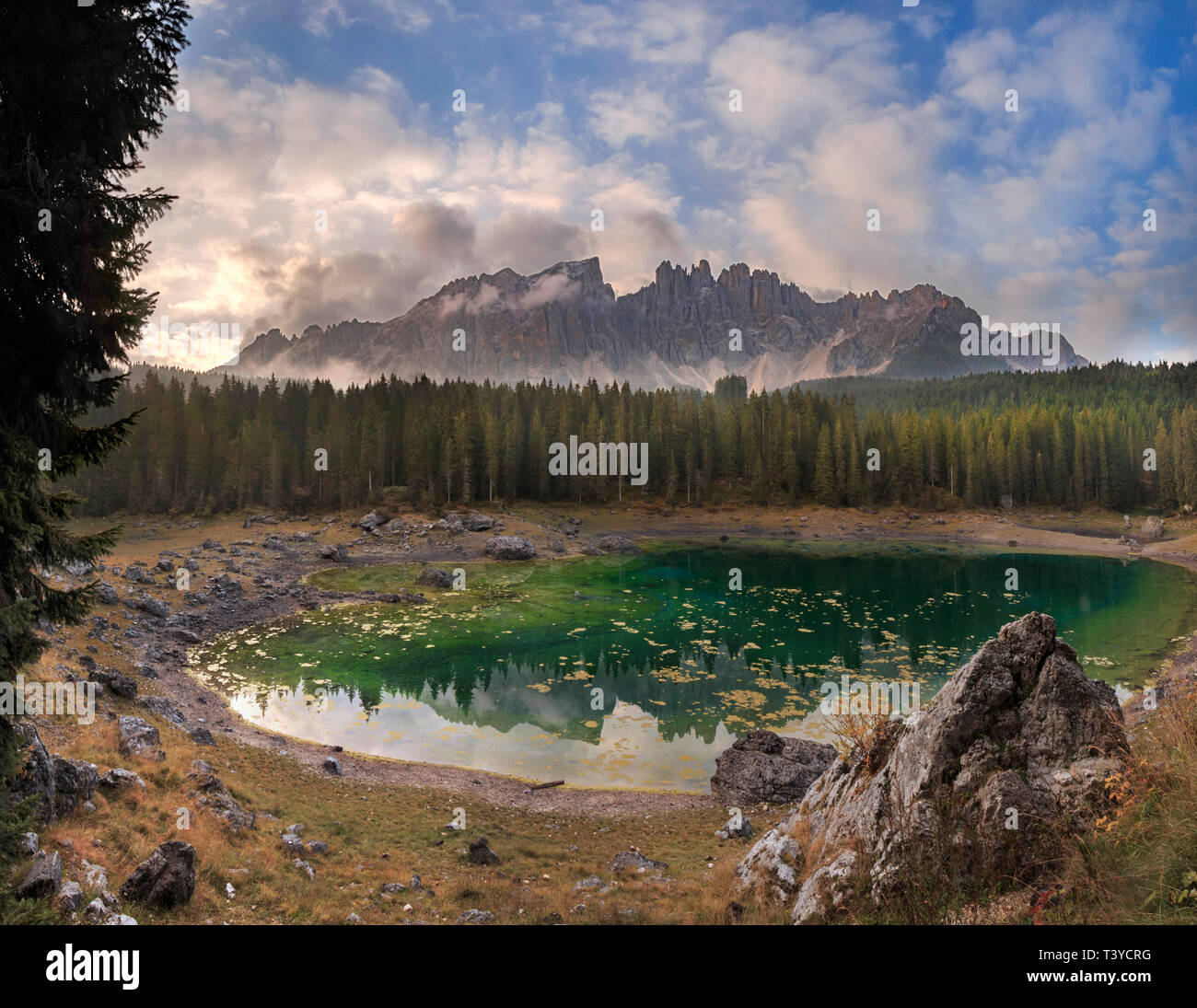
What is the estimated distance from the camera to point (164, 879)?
10.0 meters

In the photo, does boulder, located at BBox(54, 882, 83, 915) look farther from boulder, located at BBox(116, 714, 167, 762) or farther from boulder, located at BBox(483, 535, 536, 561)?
boulder, located at BBox(483, 535, 536, 561)

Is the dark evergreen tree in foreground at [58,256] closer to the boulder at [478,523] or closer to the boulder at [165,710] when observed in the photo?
the boulder at [165,710]

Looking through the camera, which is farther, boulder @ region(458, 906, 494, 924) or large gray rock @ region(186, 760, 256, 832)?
large gray rock @ region(186, 760, 256, 832)

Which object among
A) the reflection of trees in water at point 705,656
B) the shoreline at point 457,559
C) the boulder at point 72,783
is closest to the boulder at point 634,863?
the shoreline at point 457,559

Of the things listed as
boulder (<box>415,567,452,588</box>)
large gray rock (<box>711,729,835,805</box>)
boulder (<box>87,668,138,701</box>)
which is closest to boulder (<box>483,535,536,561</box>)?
boulder (<box>415,567,452,588</box>)

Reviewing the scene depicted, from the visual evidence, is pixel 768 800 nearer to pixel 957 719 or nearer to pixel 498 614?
pixel 957 719

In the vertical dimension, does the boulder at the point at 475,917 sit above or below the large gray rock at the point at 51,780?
below

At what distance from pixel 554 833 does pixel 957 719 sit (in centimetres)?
1224

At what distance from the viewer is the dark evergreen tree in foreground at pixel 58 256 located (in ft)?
23.9

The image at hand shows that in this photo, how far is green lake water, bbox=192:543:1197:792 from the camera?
25.5 m

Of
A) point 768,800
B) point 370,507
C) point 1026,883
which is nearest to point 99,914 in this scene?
point 1026,883

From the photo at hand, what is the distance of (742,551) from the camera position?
85.2 m

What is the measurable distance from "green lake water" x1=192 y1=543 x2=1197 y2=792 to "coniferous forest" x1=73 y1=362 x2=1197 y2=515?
1616 inches

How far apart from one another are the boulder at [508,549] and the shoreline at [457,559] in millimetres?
1560
